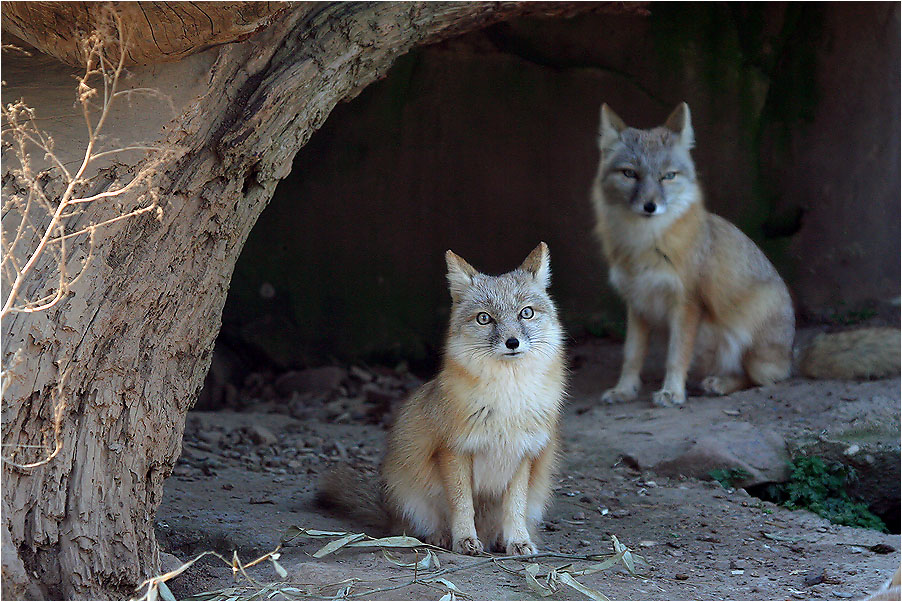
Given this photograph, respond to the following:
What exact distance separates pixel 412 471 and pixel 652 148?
360 centimetres

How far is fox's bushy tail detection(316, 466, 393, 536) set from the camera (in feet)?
15.3

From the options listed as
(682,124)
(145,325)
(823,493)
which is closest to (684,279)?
(682,124)

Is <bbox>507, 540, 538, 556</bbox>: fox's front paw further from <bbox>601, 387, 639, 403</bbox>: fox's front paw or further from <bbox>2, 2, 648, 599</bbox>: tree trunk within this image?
<bbox>601, 387, 639, 403</bbox>: fox's front paw

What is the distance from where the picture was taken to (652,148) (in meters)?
6.80

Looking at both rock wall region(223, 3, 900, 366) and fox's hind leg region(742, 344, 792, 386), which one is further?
rock wall region(223, 3, 900, 366)

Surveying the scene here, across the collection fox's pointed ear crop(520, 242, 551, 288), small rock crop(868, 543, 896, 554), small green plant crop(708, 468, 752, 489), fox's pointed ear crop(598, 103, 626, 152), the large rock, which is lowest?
Result: small rock crop(868, 543, 896, 554)

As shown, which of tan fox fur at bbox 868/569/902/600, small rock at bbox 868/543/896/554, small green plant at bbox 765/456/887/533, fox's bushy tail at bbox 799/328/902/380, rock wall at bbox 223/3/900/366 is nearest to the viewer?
tan fox fur at bbox 868/569/902/600

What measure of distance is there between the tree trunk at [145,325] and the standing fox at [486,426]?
1.08 m

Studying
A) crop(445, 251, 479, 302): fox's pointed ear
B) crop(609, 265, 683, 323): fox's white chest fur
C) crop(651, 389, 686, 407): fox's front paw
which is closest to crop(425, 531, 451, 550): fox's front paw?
crop(445, 251, 479, 302): fox's pointed ear

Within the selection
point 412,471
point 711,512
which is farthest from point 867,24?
point 412,471

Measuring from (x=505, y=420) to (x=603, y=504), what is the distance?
1438mm

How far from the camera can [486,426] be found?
407 centimetres

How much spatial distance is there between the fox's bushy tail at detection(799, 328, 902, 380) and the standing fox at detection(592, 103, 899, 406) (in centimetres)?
1

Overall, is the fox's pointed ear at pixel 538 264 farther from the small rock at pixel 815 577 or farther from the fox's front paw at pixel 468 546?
the small rock at pixel 815 577
